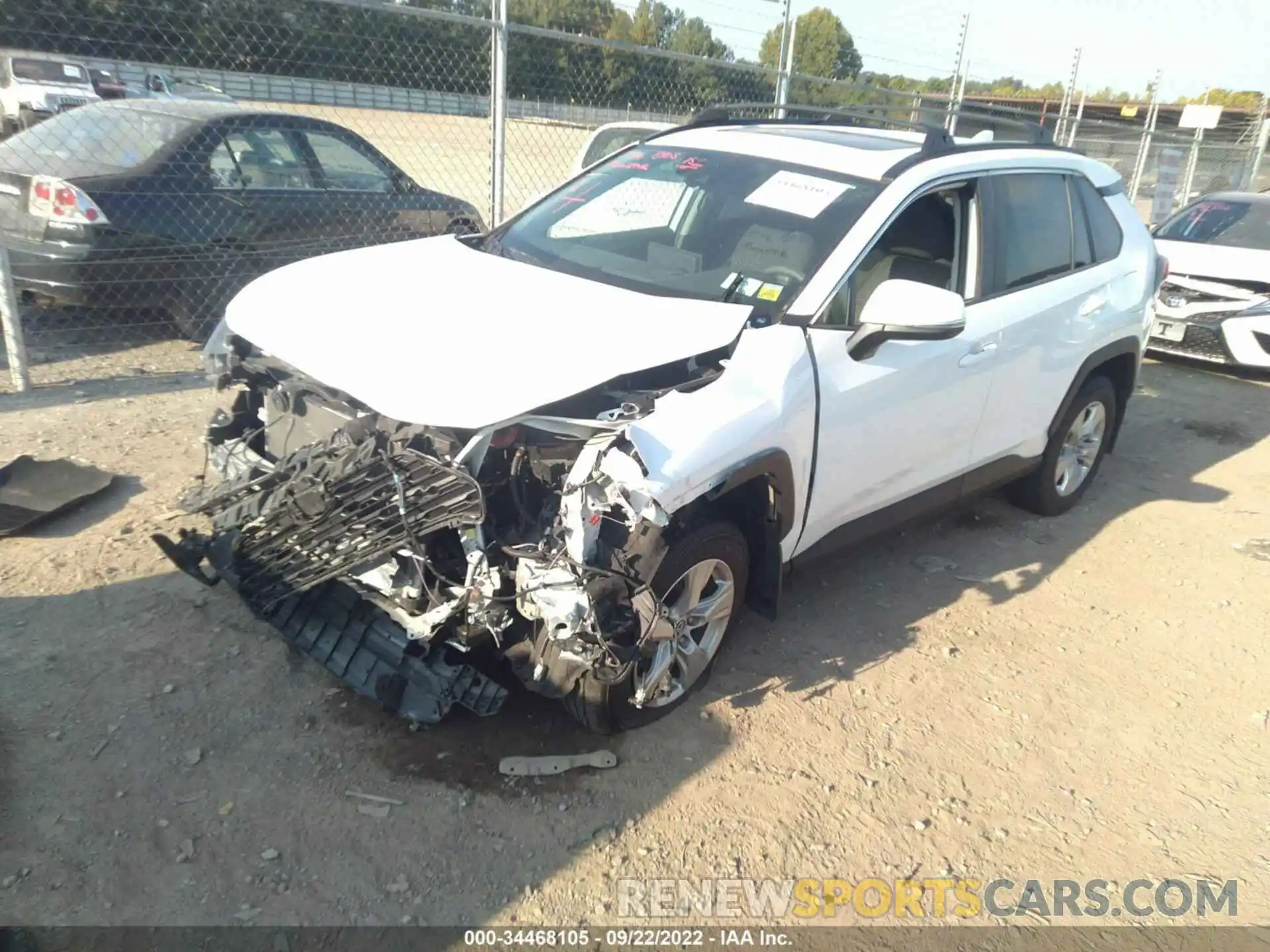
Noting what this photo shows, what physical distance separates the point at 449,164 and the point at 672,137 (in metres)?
7.94

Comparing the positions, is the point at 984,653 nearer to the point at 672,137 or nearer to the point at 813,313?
the point at 813,313

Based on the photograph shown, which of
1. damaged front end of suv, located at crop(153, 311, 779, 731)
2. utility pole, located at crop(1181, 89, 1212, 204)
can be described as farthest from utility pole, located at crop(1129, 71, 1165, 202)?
damaged front end of suv, located at crop(153, 311, 779, 731)

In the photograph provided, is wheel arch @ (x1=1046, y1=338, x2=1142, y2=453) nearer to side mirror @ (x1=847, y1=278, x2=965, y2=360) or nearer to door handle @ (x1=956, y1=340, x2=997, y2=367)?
door handle @ (x1=956, y1=340, x2=997, y2=367)

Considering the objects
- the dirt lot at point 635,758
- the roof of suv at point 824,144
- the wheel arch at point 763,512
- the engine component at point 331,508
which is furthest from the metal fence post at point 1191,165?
the engine component at point 331,508

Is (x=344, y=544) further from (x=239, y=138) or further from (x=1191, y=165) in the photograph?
(x=1191, y=165)

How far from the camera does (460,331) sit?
3143 mm

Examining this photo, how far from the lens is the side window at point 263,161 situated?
6680 mm

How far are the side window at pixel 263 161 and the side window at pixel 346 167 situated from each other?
188 mm

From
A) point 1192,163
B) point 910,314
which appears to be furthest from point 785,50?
point 1192,163

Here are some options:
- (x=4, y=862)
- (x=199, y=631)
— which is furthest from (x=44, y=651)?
(x=4, y=862)

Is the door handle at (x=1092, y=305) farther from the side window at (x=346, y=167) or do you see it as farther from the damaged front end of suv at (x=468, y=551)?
the side window at (x=346, y=167)

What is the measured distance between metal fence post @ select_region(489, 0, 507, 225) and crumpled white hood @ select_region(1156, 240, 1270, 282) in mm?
6290

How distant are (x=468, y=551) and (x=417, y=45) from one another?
5549mm

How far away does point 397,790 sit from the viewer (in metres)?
2.95
